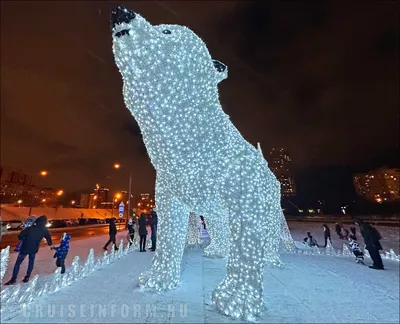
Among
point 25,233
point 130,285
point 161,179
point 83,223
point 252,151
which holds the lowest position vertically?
point 130,285

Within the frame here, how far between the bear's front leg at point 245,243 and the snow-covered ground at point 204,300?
188 mm

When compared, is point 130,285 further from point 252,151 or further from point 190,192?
point 252,151

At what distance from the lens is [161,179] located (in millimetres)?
3746

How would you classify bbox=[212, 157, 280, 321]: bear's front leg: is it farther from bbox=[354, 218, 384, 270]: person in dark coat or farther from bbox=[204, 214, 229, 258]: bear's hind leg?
bbox=[354, 218, 384, 270]: person in dark coat

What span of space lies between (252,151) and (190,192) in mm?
1012

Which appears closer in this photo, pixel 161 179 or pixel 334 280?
pixel 161 179

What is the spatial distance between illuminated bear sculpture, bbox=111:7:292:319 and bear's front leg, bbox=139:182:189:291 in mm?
41

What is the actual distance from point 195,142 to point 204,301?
6.64ft

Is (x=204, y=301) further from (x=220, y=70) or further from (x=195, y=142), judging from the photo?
(x=220, y=70)

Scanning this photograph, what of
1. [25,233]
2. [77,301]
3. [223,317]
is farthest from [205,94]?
[25,233]

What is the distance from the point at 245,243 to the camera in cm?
298

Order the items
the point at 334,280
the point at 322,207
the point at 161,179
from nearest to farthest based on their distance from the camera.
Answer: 1. the point at 161,179
2. the point at 334,280
3. the point at 322,207

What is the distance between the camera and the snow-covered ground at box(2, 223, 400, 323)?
2.74 meters

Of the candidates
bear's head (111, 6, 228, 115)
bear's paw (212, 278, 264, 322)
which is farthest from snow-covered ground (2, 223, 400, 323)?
bear's head (111, 6, 228, 115)
